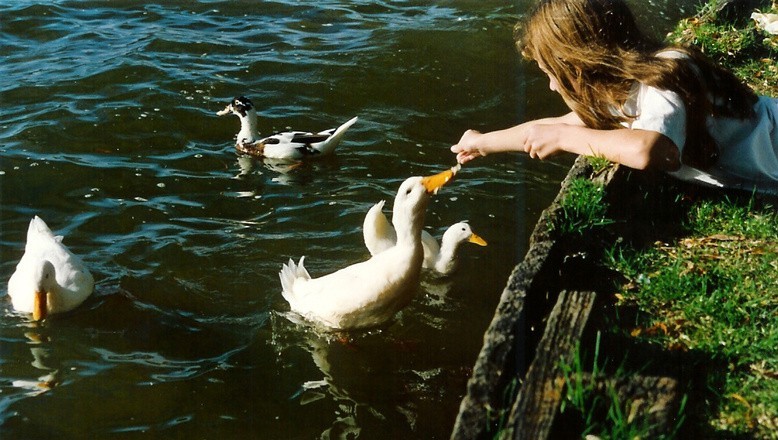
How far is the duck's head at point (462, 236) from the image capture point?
20.5 ft

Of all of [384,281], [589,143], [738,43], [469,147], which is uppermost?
[589,143]

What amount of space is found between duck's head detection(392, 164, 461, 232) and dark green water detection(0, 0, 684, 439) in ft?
2.67

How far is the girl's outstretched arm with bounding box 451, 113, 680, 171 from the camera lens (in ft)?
14.1

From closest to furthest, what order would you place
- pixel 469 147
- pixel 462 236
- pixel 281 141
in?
pixel 469 147 → pixel 462 236 → pixel 281 141

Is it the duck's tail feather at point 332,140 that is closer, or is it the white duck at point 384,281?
the white duck at point 384,281

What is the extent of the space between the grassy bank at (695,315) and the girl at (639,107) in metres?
0.28

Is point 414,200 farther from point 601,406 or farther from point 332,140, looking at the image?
point 332,140

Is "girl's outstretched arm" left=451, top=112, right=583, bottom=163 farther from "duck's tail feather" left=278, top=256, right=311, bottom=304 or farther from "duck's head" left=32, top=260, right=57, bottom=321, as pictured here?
"duck's head" left=32, top=260, right=57, bottom=321

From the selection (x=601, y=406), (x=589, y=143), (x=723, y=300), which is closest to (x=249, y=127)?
(x=589, y=143)

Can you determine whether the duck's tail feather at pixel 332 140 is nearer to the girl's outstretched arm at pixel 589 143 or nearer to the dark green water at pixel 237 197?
the dark green water at pixel 237 197

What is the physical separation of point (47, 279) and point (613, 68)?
390cm

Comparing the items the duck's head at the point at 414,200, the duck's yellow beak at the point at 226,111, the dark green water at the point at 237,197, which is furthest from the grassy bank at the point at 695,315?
the duck's yellow beak at the point at 226,111

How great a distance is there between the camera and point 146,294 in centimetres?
602

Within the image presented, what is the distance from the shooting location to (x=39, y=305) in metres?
5.75
